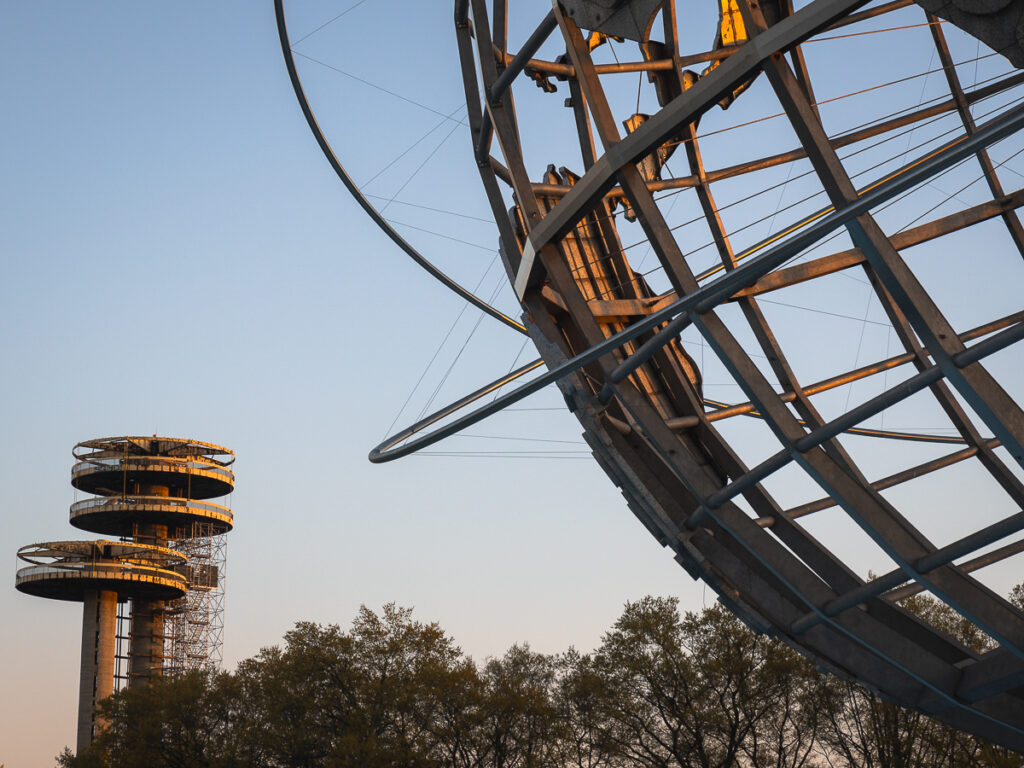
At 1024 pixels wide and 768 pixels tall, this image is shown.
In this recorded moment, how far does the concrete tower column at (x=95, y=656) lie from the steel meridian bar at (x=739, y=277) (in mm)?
63955

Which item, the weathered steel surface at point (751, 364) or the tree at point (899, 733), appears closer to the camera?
the weathered steel surface at point (751, 364)

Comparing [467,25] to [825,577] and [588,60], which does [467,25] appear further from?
[825,577]

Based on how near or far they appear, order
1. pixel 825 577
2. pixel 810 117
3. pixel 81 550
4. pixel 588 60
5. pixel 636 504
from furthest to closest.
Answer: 1. pixel 81 550
2. pixel 636 504
3. pixel 825 577
4. pixel 588 60
5. pixel 810 117

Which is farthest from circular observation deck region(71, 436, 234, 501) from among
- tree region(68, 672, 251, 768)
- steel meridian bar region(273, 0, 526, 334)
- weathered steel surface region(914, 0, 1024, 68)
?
weathered steel surface region(914, 0, 1024, 68)

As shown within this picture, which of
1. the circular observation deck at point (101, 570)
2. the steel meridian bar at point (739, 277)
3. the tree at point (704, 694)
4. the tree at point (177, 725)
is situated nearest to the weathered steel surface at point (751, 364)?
the steel meridian bar at point (739, 277)

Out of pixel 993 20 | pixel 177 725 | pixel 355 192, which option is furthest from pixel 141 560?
pixel 993 20

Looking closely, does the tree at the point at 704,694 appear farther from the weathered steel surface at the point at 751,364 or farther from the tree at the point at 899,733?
the weathered steel surface at the point at 751,364

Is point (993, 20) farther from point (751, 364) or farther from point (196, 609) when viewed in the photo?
point (196, 609)

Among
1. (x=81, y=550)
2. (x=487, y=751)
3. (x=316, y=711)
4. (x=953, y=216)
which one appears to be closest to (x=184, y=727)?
(x=316, y=711)

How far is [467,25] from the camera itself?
19.8 m

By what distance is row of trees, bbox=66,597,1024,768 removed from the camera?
144 ft

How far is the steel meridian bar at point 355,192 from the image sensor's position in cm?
2244

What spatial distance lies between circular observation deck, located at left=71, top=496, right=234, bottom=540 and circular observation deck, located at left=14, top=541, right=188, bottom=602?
257 centimetres

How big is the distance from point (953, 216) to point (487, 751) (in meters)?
32.7
